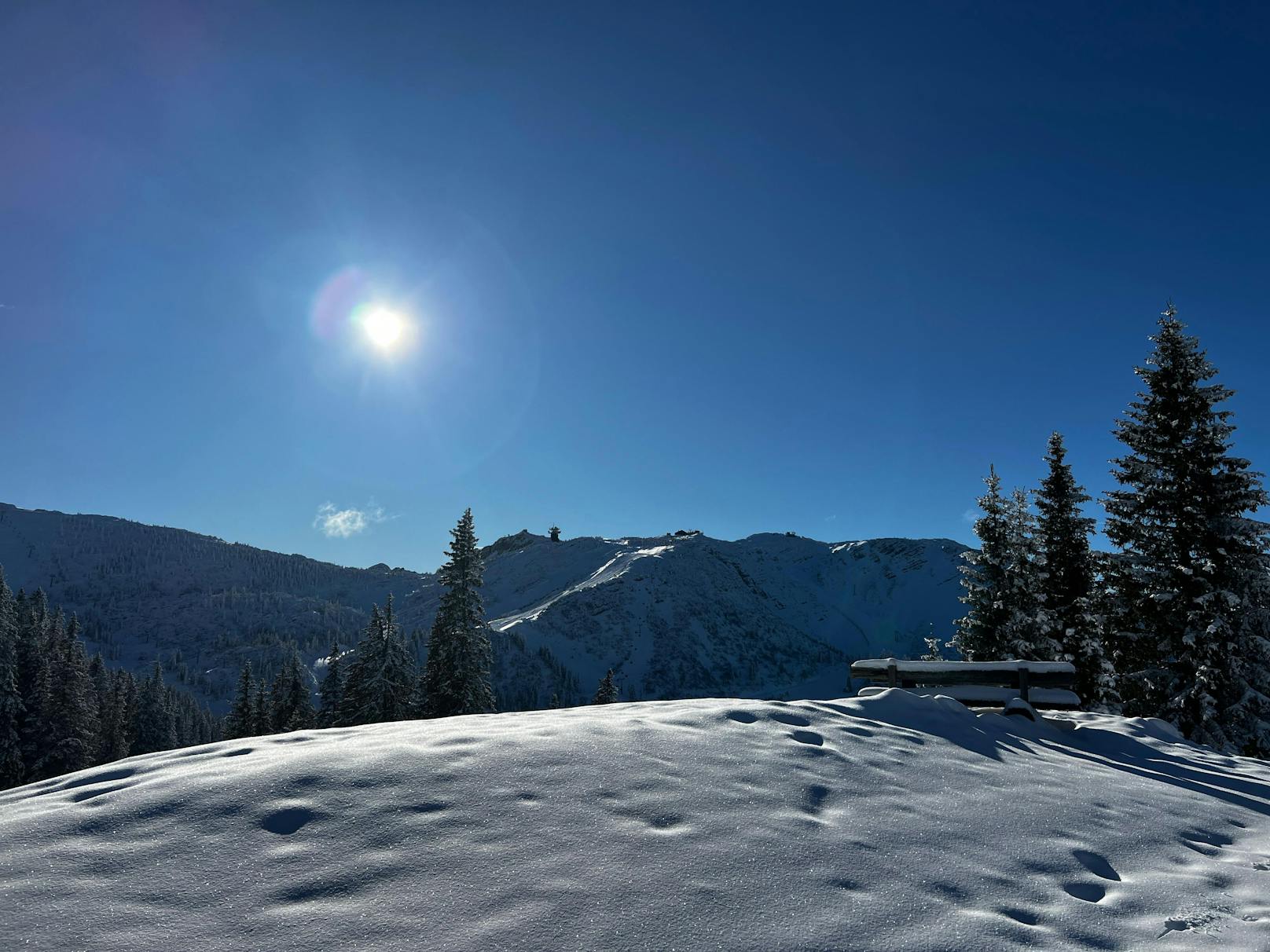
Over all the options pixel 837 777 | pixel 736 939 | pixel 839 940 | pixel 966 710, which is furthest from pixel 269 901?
pixel 966 710

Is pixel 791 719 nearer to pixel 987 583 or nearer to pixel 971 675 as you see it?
pixel 971 675

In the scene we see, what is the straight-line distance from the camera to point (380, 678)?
3083 centimetres

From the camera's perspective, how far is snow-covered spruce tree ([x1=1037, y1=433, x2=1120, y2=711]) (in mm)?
22172

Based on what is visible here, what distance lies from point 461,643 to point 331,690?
15.4 meters

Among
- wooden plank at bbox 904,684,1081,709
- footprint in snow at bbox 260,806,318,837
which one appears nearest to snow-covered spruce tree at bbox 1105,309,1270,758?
wooden plank at bbox 904,684,1081,709

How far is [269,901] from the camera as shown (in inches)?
121

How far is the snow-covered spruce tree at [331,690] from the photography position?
121 feet

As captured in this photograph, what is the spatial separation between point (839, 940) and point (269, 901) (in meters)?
2.93

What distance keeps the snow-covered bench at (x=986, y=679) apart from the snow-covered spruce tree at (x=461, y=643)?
2100cm

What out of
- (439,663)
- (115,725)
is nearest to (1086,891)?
(439,663)

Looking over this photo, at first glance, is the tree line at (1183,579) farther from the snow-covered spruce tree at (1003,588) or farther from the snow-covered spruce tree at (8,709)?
the snow-covered spruce tree at (8,709)

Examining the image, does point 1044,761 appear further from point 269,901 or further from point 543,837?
point 269,901

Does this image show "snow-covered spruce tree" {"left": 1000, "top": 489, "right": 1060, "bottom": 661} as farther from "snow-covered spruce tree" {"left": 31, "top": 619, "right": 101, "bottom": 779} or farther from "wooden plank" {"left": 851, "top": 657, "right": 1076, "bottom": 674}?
"snow-covered spruce tree" {"left": 31, "top": 619, "right": 101, "bottom": 779}

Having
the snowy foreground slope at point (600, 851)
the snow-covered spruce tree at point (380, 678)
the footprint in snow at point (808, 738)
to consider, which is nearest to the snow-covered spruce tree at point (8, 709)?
the snow-covered spruce tree at point (380, 678)
